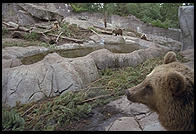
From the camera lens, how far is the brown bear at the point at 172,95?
6.68ft

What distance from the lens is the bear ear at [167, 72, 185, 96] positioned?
6.40 feet

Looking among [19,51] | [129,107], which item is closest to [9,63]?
[19,51]

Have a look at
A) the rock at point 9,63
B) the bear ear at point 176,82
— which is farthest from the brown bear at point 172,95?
the rock at point 9,63

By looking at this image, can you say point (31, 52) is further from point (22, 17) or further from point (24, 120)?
point (22, 17)

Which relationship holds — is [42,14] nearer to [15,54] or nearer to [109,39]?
[109,39]

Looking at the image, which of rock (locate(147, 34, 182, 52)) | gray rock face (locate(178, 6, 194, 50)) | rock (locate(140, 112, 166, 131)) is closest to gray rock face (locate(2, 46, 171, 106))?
rock (locate(140, 112, 166, 131))

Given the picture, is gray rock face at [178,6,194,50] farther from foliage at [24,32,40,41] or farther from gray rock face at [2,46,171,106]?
foliage at [24,32,40,41]

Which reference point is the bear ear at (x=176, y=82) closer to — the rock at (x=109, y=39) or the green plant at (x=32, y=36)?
the rock at (x=109, y=39)

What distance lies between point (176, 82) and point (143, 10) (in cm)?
1508

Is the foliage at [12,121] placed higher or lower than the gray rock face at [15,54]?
lower

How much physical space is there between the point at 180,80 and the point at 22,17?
37.2ft

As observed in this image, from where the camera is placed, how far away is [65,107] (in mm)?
3338

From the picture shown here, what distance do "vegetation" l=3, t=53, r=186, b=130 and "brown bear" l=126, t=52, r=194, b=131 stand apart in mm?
1266

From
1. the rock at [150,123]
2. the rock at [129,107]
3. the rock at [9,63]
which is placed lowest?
the rock at [129,107]
